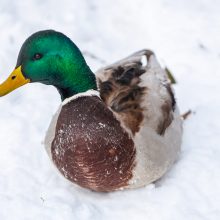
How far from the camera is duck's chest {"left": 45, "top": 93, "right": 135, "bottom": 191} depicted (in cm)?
384

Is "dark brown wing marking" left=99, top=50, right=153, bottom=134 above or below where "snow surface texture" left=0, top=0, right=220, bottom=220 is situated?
above

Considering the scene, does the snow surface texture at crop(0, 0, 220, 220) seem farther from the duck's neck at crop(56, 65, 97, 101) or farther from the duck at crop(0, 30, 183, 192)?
the duck's neck at crop(56, 65, 97, 101)

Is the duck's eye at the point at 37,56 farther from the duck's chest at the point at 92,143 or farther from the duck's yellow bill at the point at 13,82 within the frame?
Answer: the duck's chest at the point at 92,143

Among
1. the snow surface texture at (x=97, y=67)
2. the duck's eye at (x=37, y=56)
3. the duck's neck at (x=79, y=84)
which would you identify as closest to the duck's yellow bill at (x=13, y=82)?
the duck's eye at (x=37, y=56)

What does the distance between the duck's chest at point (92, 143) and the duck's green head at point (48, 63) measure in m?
0.17

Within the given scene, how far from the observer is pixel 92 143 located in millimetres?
3826

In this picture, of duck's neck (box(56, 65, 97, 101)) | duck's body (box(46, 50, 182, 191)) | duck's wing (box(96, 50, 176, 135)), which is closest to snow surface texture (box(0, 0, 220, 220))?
duck's body (box(46, 50, 182, 191))

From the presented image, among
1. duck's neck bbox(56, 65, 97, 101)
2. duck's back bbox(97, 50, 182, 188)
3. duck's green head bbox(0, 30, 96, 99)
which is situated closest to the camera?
duck's green head bbox(0, 30, 96, 99)

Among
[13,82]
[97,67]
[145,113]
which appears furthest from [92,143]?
[97,67]

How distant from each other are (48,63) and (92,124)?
1.49 feet

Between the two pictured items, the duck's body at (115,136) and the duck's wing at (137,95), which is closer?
the duck's body at (115,136)

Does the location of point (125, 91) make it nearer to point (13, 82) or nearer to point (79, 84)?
point (79, 84)

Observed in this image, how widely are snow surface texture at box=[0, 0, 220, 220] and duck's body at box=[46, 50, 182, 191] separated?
17 cm

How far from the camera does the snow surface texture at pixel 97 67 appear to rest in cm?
410
